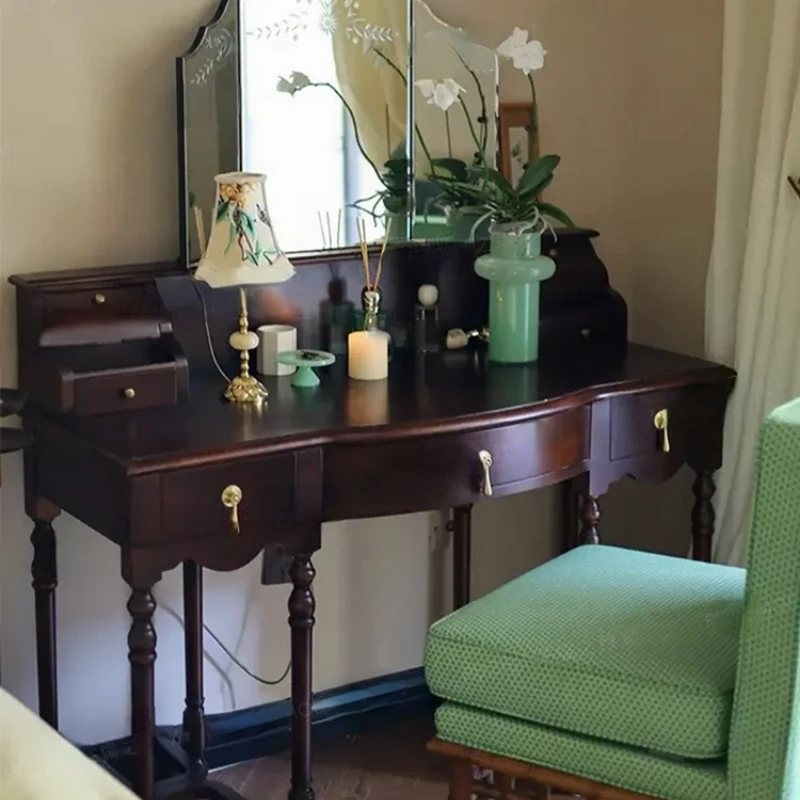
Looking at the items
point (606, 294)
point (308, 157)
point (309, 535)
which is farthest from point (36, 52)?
point (606, 294)

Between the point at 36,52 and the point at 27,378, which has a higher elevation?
the point at 36,52

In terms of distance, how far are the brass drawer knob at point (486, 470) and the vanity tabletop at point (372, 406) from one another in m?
0.05

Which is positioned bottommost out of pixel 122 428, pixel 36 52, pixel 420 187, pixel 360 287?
pixel 122 428

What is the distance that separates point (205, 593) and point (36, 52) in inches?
Result: 40.5

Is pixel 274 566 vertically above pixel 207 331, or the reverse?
pixel 207 331

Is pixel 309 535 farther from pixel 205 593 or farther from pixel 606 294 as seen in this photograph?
pixel 606 294

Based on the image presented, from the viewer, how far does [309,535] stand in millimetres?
2178

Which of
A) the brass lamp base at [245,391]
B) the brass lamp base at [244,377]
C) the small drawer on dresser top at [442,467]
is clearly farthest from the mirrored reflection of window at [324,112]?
the small drawer on dresser top at [442,467]

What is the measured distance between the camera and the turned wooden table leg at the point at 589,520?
254cm

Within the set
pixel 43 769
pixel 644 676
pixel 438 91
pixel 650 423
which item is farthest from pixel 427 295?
pixel 43 769

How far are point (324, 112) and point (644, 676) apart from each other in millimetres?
1211

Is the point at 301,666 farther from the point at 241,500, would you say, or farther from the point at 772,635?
the point at 772,635

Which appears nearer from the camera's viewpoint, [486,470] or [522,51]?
[486,470]

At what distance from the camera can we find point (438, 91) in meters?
2.68
